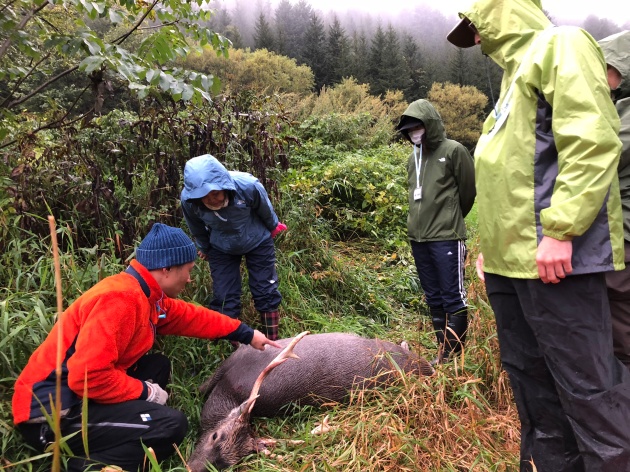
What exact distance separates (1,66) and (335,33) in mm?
32015

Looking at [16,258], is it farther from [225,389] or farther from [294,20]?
[294,20]

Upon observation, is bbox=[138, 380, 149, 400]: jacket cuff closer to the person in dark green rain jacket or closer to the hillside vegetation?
the hillside vegetation

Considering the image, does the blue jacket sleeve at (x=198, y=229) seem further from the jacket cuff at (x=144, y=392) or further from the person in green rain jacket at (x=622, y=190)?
the person in green rain jacket at (x=622, y=190)

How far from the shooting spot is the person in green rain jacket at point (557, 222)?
150 cm

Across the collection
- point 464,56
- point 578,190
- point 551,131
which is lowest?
point 464,56

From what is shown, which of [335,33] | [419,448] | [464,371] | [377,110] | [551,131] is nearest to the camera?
[551,131]

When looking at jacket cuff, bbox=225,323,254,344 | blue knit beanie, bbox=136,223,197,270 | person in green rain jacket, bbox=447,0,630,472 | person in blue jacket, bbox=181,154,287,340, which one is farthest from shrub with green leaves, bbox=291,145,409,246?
person in green rain jacket, bbox=447,0,630,472

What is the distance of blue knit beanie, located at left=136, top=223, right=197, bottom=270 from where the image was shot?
2.52 metres

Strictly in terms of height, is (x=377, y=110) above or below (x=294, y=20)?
below

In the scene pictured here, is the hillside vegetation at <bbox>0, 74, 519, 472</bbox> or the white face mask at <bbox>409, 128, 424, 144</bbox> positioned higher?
the white face mask at <bbox>409, 128, 424, 144</bbox>

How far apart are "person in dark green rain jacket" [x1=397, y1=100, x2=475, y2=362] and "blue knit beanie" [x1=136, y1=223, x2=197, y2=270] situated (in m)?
1.77

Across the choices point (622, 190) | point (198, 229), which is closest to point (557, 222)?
point (622, 190)

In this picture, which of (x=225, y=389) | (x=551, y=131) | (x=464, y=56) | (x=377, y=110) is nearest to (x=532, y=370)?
(x=551, y=131)

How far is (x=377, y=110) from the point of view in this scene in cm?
1336
